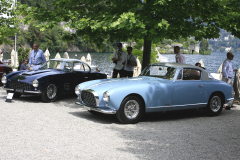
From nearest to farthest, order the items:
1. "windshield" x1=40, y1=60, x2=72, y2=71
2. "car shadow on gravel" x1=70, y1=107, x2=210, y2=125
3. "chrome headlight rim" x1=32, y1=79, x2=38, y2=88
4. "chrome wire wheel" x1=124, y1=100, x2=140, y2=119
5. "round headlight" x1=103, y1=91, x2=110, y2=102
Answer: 1. "round headlight" x1=103, y1=91, x2=110, y2=102
2. "chrome wire wheel" x1=124, y1=100, x2=140, y2=119
3. "car shadow on gravel" x1=70, y1=107, x2=210, y2=125
4. "chrome headlight rim" x1=32, y1=79, x2=38, y2=88
5. "windshield" x1=40, y1=60, x2=72, y2=71

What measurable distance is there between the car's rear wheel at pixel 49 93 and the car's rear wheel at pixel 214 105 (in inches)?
204

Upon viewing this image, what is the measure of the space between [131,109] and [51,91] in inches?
159

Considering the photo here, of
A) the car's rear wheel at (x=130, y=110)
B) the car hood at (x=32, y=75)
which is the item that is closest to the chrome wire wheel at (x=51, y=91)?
the car hood at (x=32, y=75)

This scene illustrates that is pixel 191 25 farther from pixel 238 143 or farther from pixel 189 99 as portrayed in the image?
pixel 238 143

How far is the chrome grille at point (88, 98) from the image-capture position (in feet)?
25.7

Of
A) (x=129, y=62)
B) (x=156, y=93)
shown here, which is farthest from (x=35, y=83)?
(x=156, y=93)

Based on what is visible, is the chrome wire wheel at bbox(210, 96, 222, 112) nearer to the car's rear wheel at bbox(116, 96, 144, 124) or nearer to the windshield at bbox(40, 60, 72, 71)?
the car's rear wheel at bbox(116, 96, 144, 124)

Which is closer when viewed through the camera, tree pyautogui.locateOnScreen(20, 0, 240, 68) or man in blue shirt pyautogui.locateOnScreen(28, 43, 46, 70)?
tree pyautogui.locateOnScreen(20, 0, 240, 68)

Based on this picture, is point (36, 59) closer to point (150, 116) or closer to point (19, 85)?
point (19, 85)

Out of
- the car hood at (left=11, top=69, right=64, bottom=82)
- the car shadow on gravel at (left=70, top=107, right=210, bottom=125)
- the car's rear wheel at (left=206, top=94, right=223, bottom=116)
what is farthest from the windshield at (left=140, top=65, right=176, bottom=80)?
the car hood at (left=11, top=69, right=64, bottom=82)

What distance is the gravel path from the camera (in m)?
5.33

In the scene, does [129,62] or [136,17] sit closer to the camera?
[136,17]

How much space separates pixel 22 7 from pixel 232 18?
745cm

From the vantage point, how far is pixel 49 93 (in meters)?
10.7
